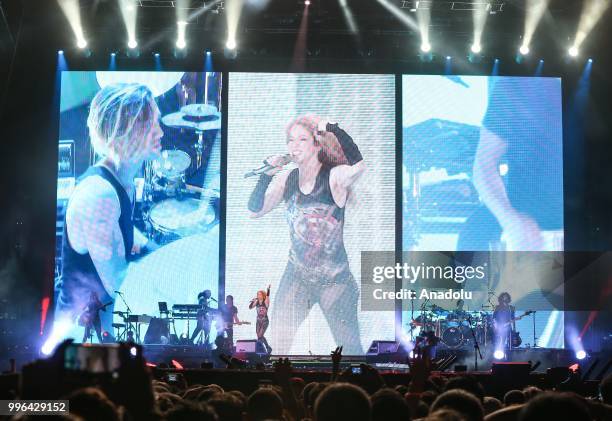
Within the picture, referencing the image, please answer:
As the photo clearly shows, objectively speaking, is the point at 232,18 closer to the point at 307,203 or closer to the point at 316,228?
the point at 307,203

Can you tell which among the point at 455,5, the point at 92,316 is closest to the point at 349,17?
the point at 455,5

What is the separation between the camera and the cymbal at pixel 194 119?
13.2m

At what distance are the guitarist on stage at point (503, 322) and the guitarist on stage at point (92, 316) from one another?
6196mm

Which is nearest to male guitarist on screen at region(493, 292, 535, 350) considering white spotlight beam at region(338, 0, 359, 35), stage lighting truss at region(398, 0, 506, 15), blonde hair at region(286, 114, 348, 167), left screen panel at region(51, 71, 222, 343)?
blonde hair at region(286, 114, 348, 167)

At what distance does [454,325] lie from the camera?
12789mm

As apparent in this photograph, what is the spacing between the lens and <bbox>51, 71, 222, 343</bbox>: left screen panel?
12.9m

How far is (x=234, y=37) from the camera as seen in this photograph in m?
13.5

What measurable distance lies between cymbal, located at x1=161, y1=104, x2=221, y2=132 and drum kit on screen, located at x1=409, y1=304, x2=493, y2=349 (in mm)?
4503

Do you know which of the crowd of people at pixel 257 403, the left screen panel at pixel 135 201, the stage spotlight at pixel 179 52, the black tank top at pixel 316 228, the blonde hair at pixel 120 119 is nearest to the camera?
the crowd of people at pixel 257 403

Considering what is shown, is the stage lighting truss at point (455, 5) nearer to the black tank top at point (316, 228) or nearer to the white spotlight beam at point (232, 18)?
the white spotlight beam at point (232, 18)

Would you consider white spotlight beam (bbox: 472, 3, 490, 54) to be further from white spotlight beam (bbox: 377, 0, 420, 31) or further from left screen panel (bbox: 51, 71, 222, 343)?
left screen panel (bbox: 51, 71, 222, 343)

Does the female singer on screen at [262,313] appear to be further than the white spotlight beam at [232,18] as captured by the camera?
No

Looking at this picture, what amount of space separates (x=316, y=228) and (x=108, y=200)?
3.38 m

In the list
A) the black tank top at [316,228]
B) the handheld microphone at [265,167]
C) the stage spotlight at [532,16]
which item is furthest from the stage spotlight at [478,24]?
the handheld microphone at [265,167]
